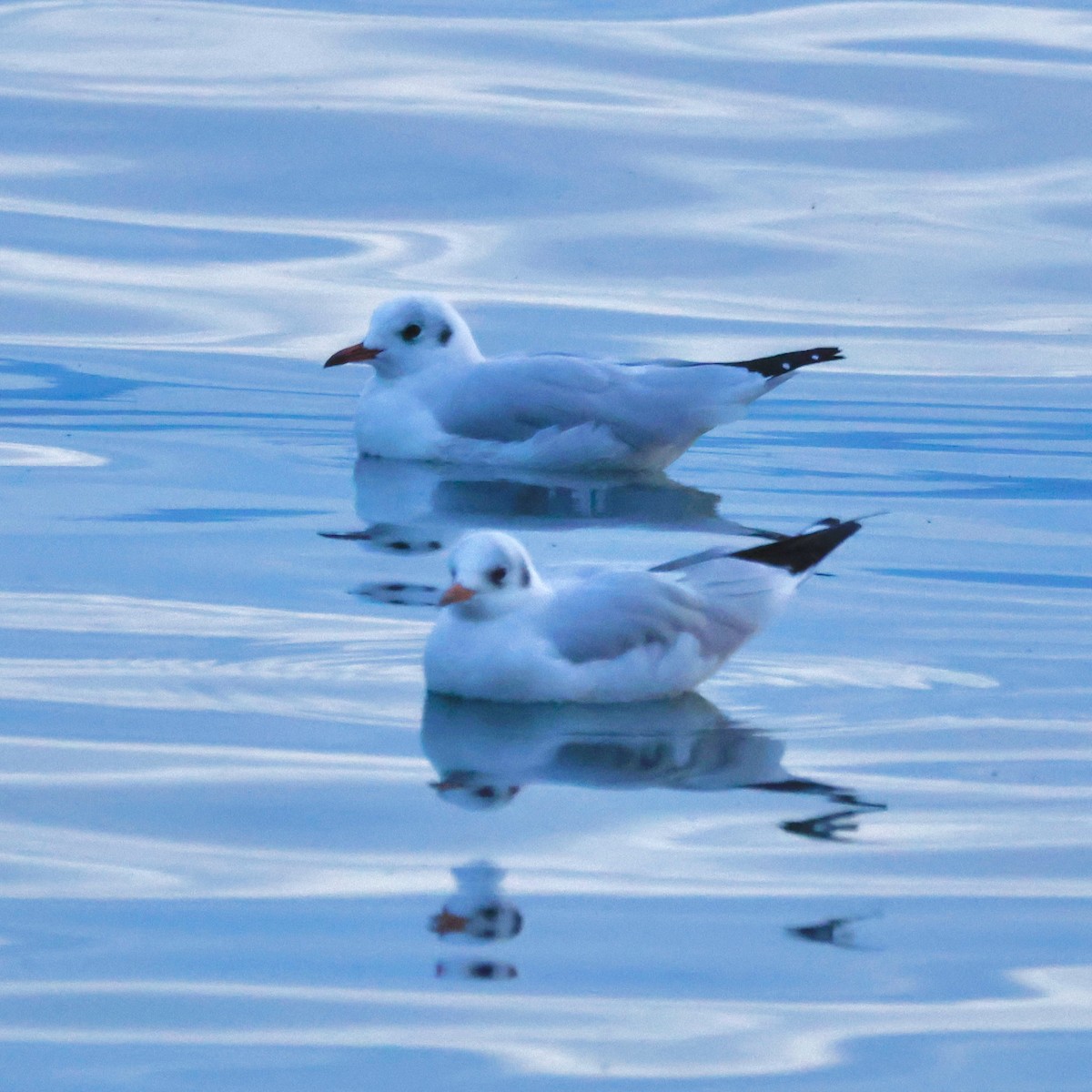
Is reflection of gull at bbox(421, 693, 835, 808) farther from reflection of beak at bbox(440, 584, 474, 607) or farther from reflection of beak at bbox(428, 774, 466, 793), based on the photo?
reflection of beak at bbox(440, 584, 474, 607)

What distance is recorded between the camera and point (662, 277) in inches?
517

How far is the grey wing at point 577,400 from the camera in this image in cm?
966

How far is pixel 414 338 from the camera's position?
10031mm

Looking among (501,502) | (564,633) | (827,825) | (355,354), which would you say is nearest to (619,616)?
(564,633)

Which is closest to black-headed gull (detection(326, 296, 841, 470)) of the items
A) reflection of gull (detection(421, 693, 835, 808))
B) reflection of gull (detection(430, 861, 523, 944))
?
reflection of gull (detection(421, 693, 835, 808))

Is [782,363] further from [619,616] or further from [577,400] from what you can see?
[619,616]

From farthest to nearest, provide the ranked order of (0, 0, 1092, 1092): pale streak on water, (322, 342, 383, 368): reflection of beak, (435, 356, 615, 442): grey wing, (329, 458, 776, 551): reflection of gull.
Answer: (322, 342, 383, 368): reflection of beak
(435, 356, 615, 442): grey wing
(329, 458, 776, 551): reflection of gull
(0, 0, 1092, 1092): pale streak on water

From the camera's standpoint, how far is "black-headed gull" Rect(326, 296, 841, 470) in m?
9.66

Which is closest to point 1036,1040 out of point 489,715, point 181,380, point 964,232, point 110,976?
point 110,976

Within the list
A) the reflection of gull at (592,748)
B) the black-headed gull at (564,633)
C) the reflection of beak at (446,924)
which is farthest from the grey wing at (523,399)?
the reflection of beak at (446,924)

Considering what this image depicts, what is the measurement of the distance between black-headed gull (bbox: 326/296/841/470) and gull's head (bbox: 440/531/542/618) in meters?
3.26

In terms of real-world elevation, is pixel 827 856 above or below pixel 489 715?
below

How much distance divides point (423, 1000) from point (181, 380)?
6820mm

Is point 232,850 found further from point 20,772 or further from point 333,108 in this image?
point 333,108
